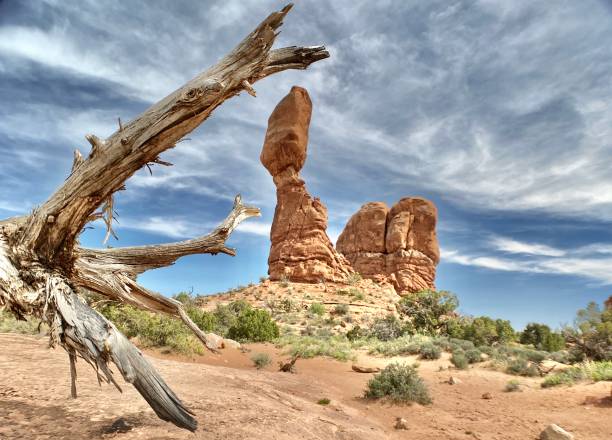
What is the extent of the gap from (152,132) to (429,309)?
2313cm

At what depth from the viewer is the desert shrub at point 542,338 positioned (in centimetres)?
2373

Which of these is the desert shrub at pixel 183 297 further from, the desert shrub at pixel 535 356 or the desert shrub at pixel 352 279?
the desert shrub at pixel 535 356

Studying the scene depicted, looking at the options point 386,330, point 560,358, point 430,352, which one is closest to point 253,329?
point 386,330

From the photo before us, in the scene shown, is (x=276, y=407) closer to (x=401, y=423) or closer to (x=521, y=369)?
(x=401, y=423)

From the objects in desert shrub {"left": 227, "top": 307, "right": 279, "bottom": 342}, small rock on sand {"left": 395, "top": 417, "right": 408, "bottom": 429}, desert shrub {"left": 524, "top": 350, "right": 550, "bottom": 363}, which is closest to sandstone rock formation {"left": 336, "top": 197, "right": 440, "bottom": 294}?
desert shrub {"left": 227, "top": 307, "right": 279, "bottom": 342}

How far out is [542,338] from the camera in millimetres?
24547

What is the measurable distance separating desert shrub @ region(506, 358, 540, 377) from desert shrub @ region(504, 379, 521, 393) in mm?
1498

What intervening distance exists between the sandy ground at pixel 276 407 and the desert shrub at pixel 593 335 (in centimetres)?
503

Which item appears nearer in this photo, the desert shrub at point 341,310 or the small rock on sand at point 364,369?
the small rock on sand at point 364,369

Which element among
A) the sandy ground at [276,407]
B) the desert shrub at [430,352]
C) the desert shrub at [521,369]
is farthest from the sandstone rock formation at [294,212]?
the sandy ground at [276,407]

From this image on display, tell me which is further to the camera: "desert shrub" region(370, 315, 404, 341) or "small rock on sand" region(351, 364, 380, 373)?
"desert shrub" region(370, 315, 404, 341)

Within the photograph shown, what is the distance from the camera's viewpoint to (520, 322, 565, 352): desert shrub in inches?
934

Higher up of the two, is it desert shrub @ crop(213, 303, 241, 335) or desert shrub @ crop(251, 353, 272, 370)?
desert shrub @ crop(213, 303, 241, 335)

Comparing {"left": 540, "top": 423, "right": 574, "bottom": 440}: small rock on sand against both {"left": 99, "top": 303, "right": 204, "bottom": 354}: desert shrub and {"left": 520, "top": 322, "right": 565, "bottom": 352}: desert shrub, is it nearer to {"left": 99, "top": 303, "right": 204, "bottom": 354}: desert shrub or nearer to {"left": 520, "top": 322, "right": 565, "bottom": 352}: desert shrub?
{"left": 99, "top": 303, "right": 204, "bottom": 354}: desert shrub
